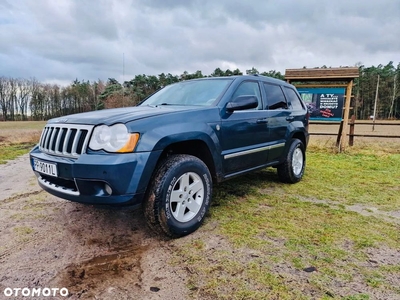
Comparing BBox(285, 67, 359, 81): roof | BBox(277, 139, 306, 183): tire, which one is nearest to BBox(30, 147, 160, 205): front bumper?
BBox(277, 139, 306, 183): tire

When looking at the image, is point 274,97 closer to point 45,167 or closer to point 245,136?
point 245,136

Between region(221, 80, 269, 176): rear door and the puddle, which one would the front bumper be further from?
region(221, 80, 269, 176): rear door

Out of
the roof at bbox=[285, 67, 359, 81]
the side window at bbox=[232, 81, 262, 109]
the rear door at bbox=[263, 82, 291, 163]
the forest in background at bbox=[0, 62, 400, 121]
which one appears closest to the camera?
the side window at bbox=[232, 81, 262, 109]

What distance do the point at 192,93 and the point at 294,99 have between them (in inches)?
84.5

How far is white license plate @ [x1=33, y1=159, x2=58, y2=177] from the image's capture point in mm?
2552

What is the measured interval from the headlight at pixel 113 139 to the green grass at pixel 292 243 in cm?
104

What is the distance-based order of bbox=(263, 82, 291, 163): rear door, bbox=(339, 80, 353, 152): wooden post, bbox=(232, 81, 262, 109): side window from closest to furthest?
bbox=(232, 81, 262, 109): side window
bbox=(263, 82, 291, 163): rear door
bbox=(339, 80, 353, 152): wooden post

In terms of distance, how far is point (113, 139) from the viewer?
238 centimetres

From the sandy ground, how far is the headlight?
1.95 ft

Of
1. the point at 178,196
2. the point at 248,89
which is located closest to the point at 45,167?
the point at 178,196

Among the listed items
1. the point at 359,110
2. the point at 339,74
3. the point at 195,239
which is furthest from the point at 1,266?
the point at 359,110

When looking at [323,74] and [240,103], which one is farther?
[323,74]

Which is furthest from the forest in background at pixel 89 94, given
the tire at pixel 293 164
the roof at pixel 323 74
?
the tire at pixel 293 164

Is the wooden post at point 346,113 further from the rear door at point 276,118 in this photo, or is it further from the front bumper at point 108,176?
the front bumper at point 108,176
